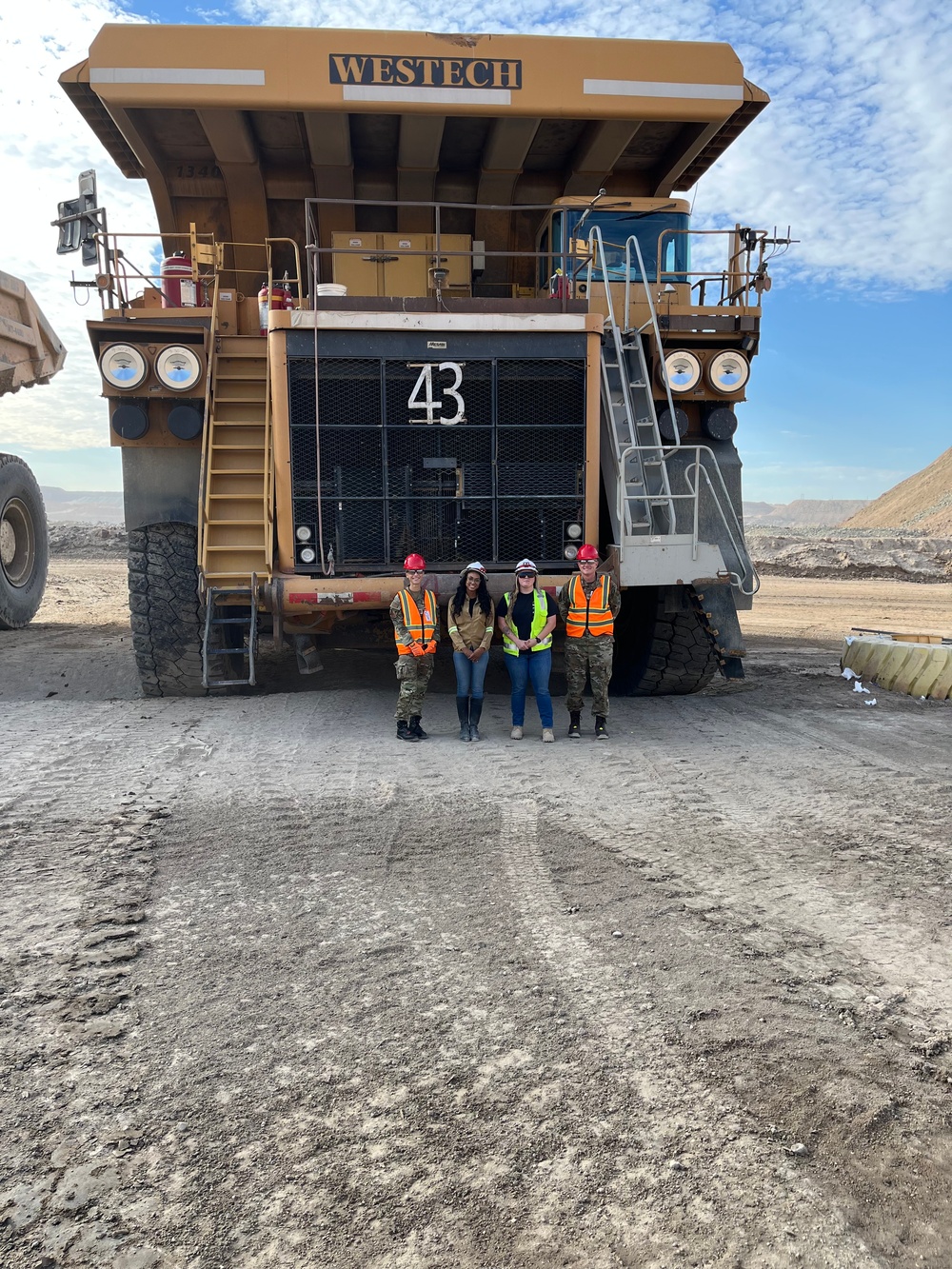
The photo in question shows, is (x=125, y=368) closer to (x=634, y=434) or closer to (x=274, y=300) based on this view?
(x=274, y=300)

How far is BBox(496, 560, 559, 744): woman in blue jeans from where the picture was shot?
6.71m

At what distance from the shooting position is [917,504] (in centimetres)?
5847

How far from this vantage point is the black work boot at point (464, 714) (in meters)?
6.73

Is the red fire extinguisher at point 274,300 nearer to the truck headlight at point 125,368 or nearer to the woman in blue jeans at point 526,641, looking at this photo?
the truck headlight at point 125,368

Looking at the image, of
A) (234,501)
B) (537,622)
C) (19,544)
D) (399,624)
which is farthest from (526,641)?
(19,544)

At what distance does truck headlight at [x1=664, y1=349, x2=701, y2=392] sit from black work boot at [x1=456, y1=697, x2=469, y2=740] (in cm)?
295

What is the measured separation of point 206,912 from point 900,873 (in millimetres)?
2930

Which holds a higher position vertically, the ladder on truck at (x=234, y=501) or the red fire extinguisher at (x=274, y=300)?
the red fire extinguisher at (x=274, y=300)

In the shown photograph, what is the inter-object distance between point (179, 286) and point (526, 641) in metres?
4.34

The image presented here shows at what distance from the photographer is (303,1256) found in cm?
207

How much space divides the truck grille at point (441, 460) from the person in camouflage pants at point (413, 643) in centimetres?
53

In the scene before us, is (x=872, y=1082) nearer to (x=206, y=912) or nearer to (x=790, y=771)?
(x=206, y=912)

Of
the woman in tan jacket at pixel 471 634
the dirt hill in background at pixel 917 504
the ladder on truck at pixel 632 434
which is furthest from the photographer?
the dirt hill in background at pixel 917 504

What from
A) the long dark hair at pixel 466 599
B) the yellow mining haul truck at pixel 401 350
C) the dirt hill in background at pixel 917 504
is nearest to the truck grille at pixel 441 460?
the yellow mining haul truck at pixel 401 350
